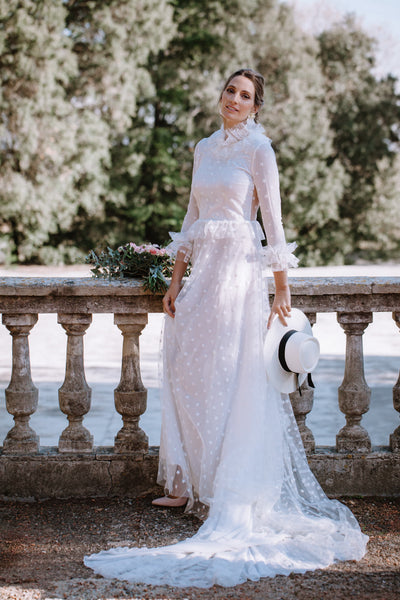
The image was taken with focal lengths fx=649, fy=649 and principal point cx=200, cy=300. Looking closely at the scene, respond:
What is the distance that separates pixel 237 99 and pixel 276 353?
110 centimetres

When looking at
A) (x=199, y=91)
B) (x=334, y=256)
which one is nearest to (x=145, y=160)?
(x=199, y=91)

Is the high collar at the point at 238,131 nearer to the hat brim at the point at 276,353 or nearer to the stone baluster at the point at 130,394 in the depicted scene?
the hat brim at the point at 276,353

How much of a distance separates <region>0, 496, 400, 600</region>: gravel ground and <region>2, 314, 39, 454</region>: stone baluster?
27cm

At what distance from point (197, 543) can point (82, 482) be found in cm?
83

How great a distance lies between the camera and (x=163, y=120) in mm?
22125

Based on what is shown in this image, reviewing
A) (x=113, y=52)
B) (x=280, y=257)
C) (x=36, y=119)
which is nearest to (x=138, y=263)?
(x=280, y=257)

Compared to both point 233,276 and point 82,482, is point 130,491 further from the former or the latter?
point 233,276

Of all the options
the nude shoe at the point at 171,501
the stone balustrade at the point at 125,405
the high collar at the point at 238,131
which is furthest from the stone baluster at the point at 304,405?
the high collar at the point at 238,131

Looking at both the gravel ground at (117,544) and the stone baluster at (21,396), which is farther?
the stone baluster at (21,396)

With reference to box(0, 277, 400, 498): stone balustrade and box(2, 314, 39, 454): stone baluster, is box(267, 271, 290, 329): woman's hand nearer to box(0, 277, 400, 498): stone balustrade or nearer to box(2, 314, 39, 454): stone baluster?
box(0, 277, 400, 498): stone balustrade

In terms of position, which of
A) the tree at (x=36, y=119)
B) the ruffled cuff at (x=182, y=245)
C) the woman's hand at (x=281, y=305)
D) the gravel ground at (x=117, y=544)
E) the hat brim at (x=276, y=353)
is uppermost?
the tree at (x=36, y=119)

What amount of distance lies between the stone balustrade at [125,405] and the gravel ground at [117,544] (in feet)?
0.29

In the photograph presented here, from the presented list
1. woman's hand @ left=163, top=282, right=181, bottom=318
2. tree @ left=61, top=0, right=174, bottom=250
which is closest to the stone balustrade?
woman's hand @ left=163, top=282, right=181, bottom=318

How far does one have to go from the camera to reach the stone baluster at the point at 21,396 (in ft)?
9.89
